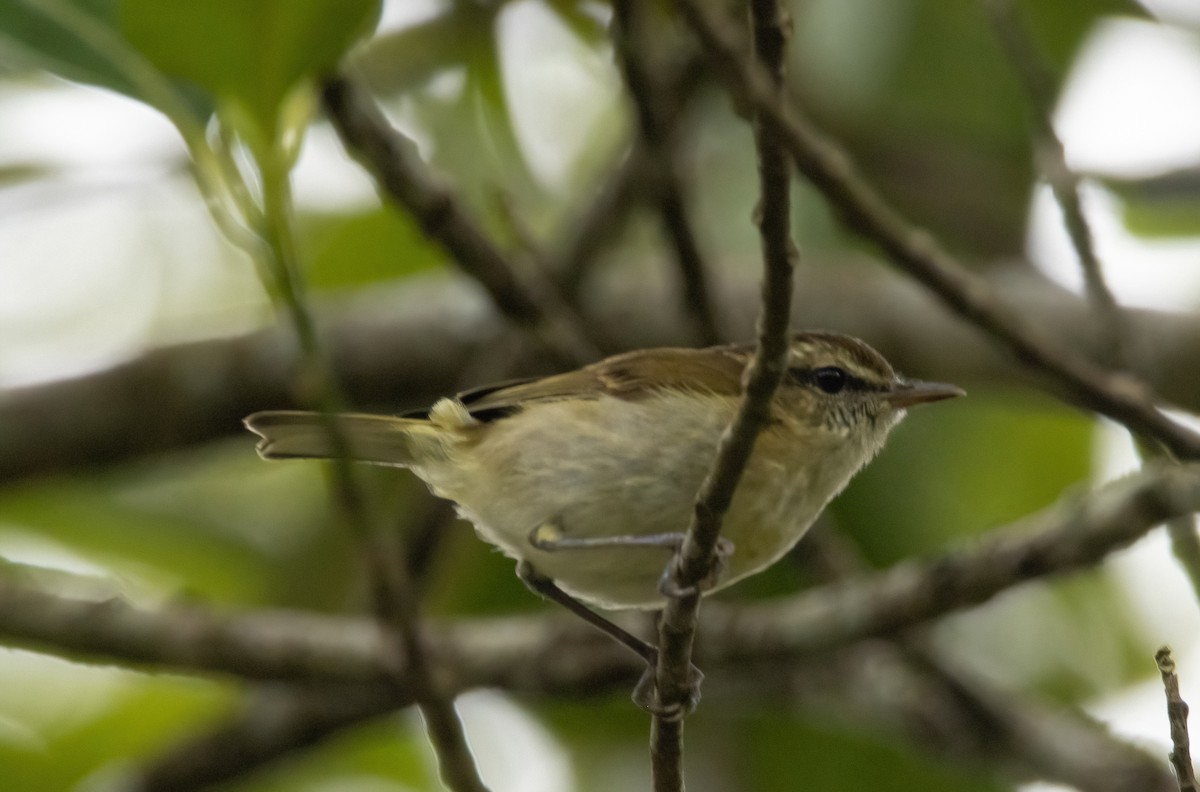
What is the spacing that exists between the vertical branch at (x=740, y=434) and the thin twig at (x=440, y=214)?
1.45 metres

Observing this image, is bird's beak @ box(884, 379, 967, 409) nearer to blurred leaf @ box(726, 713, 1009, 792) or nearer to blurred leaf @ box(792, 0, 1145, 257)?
blurred leaf @ box(792, 0, 1145, 257)

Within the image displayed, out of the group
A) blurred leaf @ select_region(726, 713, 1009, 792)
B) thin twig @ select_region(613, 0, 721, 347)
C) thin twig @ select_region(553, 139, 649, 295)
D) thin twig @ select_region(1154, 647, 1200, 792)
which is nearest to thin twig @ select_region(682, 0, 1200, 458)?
thin twig @ select_region(613, 0, 721, 347)

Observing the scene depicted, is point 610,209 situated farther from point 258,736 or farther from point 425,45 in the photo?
point 258,736

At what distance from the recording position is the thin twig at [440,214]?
13.8ft

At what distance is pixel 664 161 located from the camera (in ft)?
15.5

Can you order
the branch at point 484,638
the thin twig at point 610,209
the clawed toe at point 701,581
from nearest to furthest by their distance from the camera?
the clawed toe at point 701,581 → the branch at point 484,638 → the thin twig at point 610,209

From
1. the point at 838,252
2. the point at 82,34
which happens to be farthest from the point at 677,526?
the point at 838,252

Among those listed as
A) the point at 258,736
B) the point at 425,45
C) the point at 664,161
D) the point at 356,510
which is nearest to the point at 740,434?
the point at 356,510

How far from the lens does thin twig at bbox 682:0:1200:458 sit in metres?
3.32

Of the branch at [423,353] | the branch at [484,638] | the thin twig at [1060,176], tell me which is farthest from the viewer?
the branch at [423,353]

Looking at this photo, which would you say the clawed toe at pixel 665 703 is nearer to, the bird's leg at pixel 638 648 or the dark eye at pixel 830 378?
the bird's leg at pixel 638 648

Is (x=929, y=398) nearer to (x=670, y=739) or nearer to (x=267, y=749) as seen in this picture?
(x=670, y=739)

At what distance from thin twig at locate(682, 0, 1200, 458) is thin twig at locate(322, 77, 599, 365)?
1.15 meters

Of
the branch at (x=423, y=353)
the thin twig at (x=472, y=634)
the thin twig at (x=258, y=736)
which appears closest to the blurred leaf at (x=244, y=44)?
the thin twig at (x=472, y=634)
